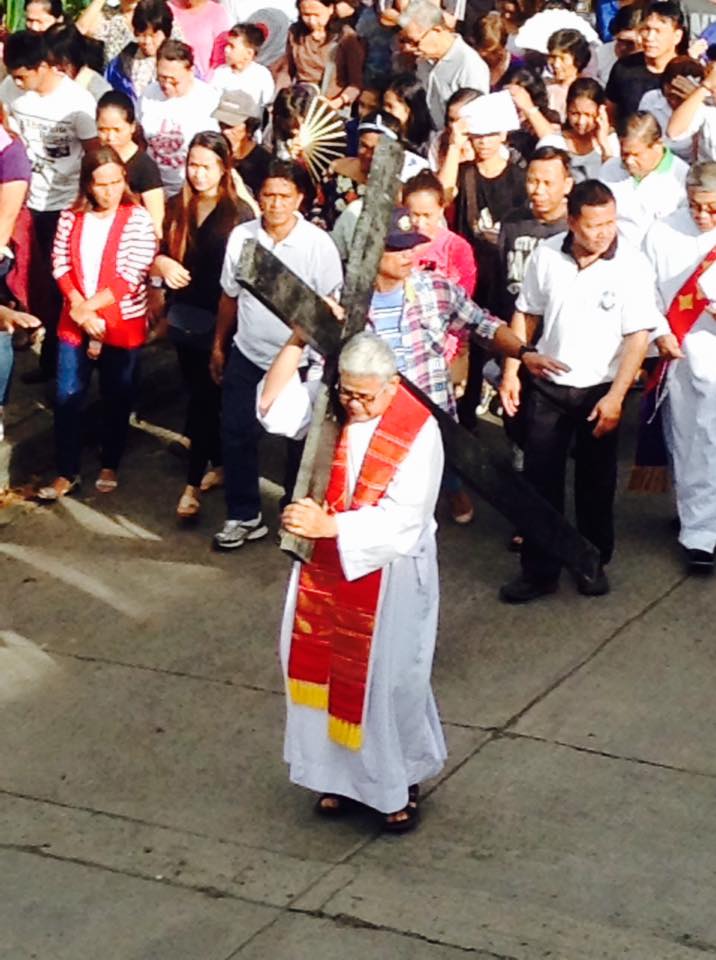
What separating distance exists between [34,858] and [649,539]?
3560mm

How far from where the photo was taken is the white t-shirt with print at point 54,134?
11.1 metres

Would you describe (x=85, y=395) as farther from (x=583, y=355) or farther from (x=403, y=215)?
(x=583, y=355)

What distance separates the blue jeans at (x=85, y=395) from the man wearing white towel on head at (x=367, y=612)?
10.4 feet

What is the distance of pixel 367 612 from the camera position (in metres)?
7.21

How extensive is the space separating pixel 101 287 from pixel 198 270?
0.48 metres

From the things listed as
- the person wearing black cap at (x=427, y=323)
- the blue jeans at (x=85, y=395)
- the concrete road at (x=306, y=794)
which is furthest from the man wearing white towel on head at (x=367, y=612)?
the blue jeans at (x=85, y=395)

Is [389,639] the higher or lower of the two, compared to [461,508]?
higher

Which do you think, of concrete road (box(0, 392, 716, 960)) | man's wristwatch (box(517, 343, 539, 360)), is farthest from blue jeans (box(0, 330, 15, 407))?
man's wristwatch (box(517, 343, 539, 360))

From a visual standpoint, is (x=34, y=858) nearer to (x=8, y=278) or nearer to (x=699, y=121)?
(x=8, y=278)

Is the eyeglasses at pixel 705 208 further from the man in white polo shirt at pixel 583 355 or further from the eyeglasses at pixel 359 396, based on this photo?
the eyeglasses at pixel 359 396

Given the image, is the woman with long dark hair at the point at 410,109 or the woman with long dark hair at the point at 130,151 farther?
the woman with long dark hair at the point at 410,109

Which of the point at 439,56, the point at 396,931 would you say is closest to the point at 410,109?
the point at 439,56

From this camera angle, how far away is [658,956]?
6527mm

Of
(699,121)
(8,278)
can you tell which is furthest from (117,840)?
(699,121)
